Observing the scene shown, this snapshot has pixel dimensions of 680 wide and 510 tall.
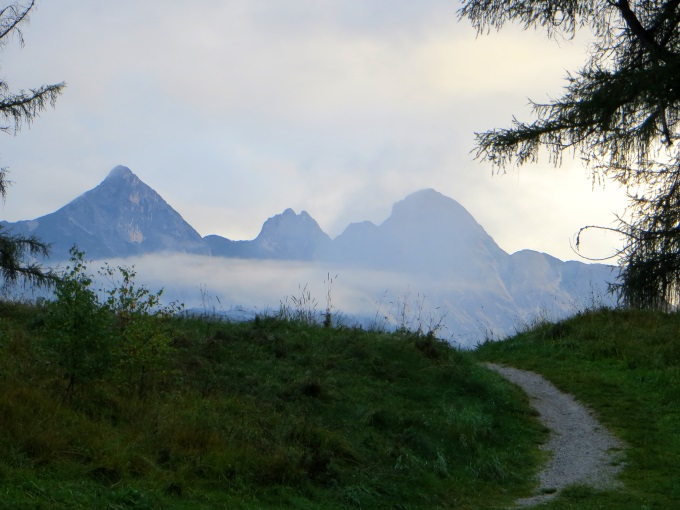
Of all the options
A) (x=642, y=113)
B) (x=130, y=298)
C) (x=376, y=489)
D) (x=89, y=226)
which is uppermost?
(x=89, y=226)

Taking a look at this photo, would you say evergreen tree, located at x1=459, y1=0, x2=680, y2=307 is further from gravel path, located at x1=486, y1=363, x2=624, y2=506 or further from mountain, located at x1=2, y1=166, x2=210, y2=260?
mountain, located at x1=2, y1=166, x2=210, y2=260

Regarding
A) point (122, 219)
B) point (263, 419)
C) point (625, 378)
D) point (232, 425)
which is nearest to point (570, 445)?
point (625, 378)

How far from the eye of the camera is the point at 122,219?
148625 mm

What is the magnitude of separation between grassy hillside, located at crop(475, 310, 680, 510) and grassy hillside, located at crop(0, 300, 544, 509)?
151 cm

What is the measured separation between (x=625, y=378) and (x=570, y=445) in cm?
531

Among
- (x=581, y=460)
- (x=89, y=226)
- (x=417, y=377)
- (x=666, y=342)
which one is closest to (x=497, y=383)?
(x=417, y=377)

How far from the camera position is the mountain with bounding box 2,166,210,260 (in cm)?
11313

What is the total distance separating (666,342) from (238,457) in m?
14.8

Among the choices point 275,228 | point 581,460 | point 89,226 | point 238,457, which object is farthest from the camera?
point 275,228

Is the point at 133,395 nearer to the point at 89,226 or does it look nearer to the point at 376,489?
the point at 376,489

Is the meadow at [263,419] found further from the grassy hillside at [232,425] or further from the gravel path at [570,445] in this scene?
the gravel path at [570,445]

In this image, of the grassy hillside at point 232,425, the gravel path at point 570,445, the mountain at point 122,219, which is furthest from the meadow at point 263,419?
the mountain at point 122,219

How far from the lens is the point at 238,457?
920cm

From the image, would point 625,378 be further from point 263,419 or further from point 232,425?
point 232,425
